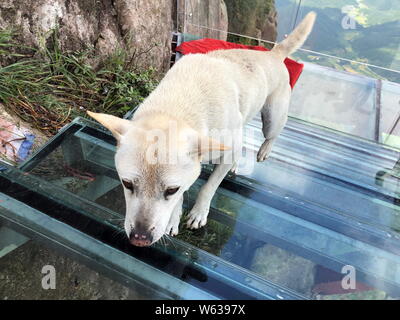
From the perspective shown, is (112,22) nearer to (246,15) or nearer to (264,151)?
(264,151)

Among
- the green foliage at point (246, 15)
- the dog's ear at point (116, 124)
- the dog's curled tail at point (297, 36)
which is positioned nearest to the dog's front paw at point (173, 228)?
the dog's ear at point (116, 124)

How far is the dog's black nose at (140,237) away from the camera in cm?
207

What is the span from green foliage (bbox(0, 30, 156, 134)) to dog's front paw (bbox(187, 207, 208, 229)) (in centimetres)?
217

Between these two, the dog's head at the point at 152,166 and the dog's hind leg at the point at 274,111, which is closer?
the dog's head at the point at 152,166

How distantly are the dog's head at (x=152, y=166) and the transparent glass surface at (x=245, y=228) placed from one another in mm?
164

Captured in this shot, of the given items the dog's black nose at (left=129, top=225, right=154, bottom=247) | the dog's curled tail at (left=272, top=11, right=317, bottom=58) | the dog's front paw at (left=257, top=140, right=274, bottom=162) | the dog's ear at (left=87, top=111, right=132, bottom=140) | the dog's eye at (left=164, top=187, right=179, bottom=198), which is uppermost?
the dog's curled tail at (left=272, top=11, right=317, bottom=58)

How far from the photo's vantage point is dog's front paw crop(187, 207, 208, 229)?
10.2 feet

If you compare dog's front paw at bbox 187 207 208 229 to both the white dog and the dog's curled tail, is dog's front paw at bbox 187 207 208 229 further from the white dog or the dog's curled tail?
the dog's curled tail

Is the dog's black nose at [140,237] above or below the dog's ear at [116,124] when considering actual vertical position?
below

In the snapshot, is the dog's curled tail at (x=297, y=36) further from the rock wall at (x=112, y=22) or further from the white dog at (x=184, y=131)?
the rock wall at (x=112, y=22)

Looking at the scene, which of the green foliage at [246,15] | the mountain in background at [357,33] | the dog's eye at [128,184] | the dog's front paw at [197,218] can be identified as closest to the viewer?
the dog's eye at [128,184]

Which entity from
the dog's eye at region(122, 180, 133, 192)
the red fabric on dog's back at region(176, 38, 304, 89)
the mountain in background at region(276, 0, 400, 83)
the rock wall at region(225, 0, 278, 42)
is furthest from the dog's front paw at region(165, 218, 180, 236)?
the rock wall at region(225, 0, 278, 42)

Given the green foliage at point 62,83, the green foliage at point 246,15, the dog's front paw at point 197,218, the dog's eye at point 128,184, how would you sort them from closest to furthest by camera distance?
the dog's eye at point 128,184 → the dog's front paw at point 197,218 → the green foliage at point 62,83 → the green foliage at point 246,15
